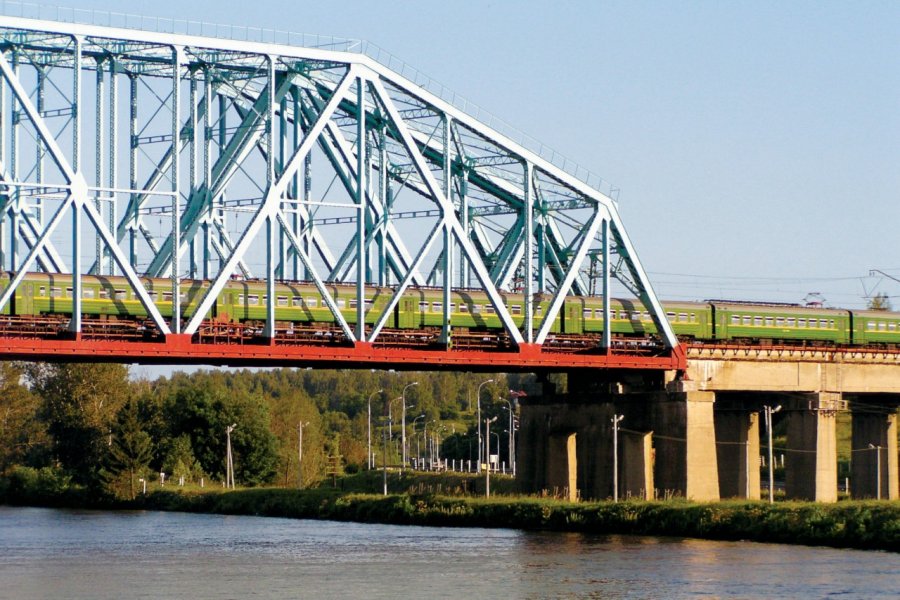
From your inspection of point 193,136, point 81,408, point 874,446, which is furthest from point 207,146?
point 81,408

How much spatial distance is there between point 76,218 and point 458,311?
27034mm

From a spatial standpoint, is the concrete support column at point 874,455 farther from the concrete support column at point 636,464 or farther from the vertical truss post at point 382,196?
the vertical truss post at point 382,196

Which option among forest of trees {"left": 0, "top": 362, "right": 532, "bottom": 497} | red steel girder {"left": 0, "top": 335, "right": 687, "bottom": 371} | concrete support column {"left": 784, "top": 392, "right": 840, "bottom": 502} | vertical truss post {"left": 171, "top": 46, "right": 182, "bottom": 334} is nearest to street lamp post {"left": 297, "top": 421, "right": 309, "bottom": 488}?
forest of trees {"left": 0, "top": 362, "right": 532, "bottom": 497}

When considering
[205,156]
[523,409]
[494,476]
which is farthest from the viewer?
[494,476]

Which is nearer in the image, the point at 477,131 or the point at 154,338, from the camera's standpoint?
the point at 154,338

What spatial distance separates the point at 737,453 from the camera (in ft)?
375

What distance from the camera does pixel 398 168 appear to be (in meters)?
116

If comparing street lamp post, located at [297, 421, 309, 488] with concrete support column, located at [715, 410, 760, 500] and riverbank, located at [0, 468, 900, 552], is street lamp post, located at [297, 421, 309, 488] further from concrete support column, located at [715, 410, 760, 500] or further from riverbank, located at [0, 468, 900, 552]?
concrete support column, located at [715, 410, 760, 500]

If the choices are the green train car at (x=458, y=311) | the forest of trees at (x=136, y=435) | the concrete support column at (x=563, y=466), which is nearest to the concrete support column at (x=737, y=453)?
the green train car at (x=458, y=311)

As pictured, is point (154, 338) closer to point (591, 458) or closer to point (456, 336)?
point (456, 336)

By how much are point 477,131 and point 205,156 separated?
1776 cm

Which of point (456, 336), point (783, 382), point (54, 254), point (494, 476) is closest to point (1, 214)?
point (54, 254)

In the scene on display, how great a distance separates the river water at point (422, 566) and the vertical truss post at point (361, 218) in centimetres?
1222

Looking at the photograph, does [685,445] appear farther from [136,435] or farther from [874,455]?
[136,435]
